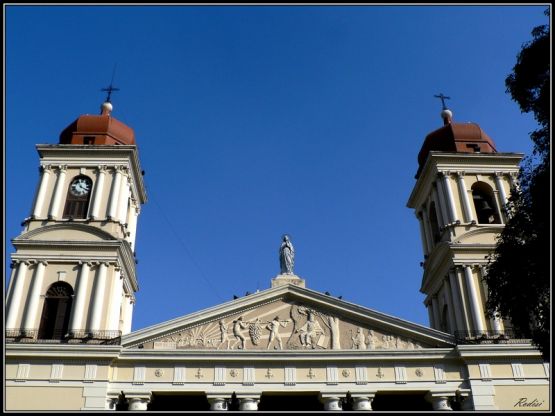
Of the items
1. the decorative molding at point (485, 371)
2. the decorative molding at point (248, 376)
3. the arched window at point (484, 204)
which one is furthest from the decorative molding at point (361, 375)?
the arched window at point (484, 204)

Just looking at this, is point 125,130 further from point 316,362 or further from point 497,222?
point 497,222

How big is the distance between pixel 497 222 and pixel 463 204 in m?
1.77

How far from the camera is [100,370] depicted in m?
21.2

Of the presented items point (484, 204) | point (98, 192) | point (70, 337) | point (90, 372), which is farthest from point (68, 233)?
point (484, 204)

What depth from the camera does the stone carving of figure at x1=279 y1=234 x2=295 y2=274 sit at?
2581 cm

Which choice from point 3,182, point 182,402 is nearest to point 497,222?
point 182,402

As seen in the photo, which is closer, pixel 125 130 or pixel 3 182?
pixel 3 182

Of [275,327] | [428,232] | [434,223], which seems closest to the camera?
[275,327]

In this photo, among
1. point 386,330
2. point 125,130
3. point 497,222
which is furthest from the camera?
point 125,130

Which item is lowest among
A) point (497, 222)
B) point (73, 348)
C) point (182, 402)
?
point (182, 402)

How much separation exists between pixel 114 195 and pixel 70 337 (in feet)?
23.2

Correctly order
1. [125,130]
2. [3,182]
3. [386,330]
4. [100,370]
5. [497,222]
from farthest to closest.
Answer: [125,130], [497,222], [386,330], [100,370], [3,182]

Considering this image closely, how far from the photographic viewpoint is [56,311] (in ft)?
76.9

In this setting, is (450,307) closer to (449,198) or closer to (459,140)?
(449,198)
